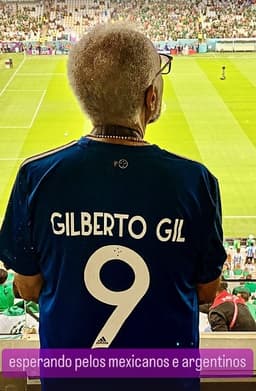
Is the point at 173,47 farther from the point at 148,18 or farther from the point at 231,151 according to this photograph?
the point at 231,151

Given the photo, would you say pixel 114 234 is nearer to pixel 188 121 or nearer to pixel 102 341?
pixel 102 341

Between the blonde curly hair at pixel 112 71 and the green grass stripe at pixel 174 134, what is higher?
the blonde curly hair at pixel 112 71

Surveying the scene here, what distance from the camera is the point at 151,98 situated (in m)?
1.08

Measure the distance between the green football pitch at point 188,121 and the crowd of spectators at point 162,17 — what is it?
107 centimetres

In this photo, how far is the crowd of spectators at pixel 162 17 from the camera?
1491 cm

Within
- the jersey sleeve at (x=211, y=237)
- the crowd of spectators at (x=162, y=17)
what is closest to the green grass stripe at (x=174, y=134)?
the crowd of spectators at (x=162, y=17)

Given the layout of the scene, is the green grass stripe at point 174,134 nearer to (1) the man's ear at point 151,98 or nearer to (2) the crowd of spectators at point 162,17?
(2) the crowd of spectators at point 162,17

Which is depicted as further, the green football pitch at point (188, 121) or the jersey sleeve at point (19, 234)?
the green football pitch at point (188, 121)

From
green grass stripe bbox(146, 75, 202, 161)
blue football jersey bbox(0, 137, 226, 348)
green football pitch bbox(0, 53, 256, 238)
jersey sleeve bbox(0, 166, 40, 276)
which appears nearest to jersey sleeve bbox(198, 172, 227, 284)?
blue football jersey bbox(0, 137, 226, 348)

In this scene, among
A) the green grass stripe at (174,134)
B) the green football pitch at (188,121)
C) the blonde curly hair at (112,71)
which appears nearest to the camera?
the blonde curly hair at (112,71)

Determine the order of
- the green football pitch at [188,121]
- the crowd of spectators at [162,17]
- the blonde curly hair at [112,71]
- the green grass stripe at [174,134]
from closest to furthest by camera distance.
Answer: the blonde curly hair at [112,71]
the green football pitch at [188,121]
the green grass stripe at [174,134]
the crowd of spectators at [162,17]

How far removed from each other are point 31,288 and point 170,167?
0.30 meters

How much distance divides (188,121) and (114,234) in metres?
8.72

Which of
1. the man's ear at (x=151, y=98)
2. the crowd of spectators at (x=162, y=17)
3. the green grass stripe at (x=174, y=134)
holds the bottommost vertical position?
the green grass stripe at (x=174, y=134)
